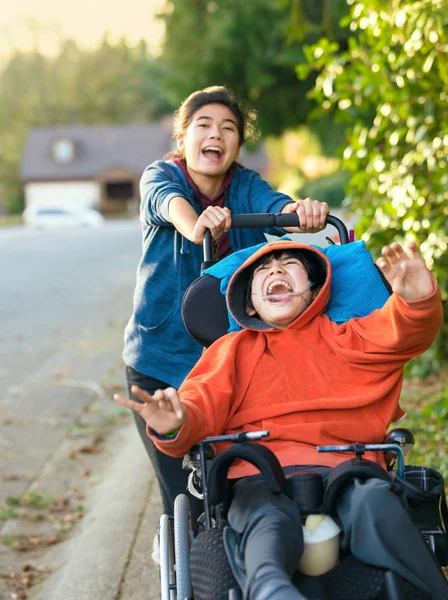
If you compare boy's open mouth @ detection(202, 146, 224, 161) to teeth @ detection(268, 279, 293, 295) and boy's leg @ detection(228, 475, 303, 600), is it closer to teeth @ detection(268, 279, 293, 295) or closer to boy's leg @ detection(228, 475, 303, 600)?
teeth @ detection(268, 279, 293, 295)

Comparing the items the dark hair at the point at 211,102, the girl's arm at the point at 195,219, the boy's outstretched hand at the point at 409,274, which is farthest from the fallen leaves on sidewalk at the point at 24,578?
the boy's outstretched hand at the point at 409,274

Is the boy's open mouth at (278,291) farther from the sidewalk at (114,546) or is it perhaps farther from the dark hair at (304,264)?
the sidewalk at (114,546)

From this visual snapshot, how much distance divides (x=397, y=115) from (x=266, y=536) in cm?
419

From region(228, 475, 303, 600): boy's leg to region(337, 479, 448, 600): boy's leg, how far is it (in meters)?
0.18

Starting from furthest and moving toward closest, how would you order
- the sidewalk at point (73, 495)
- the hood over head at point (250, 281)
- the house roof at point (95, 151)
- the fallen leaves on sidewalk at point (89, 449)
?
the house roof at point (95, 151), the fallen leaves on sidewalk at point (89, 449), the sidewalk at point (73, 495), the hood over head at point (250, 281)

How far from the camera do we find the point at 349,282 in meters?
3.55

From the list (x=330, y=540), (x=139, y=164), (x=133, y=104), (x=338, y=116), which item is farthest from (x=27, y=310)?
(x=133, y=104)

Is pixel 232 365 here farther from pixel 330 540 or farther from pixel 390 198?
pixel 390 198

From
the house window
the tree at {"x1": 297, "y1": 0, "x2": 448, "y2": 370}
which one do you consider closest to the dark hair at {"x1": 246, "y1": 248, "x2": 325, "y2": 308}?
the tree at {"x1": 297, "y1": 0, "x2": 448, "y2": 370}

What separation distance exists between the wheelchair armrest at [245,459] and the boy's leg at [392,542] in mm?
263

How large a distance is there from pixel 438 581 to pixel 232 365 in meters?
1.04

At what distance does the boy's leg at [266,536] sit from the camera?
8.04 feet

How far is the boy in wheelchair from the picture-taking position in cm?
260

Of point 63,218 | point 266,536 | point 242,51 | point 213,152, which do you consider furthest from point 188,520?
point 63,218
